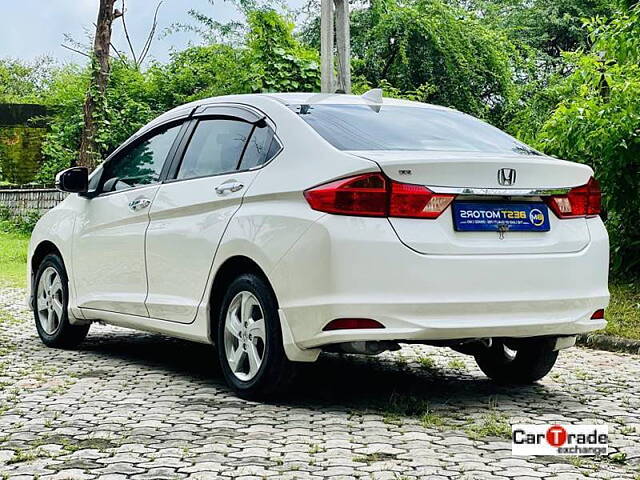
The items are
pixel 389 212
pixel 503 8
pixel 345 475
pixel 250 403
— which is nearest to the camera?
pixel 345 475

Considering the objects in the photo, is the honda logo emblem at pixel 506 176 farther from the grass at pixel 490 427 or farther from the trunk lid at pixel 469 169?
the grass at pixel 490 427

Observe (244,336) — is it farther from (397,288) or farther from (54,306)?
(54,306)

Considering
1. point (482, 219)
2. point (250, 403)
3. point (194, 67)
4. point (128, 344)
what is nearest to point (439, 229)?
point (482, 219)

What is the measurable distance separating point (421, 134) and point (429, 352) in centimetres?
272

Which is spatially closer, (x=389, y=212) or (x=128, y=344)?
(x=389, y=212)

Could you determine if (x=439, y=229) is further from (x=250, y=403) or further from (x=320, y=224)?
(x=250, y=403)

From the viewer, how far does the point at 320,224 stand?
227 inches

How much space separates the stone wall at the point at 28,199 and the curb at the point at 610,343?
54.9ft

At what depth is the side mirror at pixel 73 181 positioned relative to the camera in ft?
27.2

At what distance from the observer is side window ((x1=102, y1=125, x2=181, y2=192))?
7.60m

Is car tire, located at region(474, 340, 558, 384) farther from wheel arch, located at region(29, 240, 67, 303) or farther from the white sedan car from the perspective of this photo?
wheel arch, located at region(29, 240, 67, 303)

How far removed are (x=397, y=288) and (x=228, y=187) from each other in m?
1.37

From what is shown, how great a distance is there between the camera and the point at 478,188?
19.4 feet

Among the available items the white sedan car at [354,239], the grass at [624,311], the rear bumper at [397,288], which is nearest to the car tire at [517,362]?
the white sedan car at [354,239]
